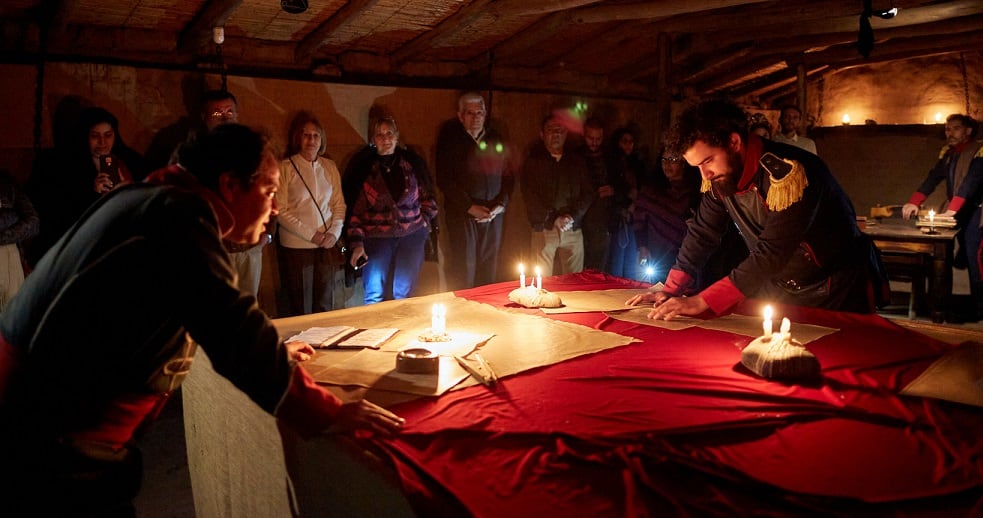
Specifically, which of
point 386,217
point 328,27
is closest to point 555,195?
point 386,217

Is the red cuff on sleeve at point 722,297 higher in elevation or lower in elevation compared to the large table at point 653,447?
higher

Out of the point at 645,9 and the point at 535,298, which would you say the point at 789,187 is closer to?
the point at 535,298

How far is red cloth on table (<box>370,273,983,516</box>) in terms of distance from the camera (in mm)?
1403

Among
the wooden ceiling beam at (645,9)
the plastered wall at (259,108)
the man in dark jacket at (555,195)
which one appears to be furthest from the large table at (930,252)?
the plastered wall at (259,108)

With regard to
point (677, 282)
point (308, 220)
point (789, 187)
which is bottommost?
point (677, 282)

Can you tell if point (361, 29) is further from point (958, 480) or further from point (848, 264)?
point (958, 480)

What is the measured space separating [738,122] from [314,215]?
3.31 meters

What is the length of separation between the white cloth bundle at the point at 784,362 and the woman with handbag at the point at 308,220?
374 cm

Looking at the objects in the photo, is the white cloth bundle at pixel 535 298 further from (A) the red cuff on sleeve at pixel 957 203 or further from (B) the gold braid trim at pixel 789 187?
(A) the red cuff on sleeve at pixel 957 203

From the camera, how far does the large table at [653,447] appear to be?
1403 millimetres

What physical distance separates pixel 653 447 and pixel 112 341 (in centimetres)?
121

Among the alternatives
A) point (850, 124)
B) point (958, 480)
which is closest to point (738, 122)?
point (958, 480)

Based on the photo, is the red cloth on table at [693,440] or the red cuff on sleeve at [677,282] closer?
A: the red cloth on table at [693,440]

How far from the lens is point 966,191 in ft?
21.7
